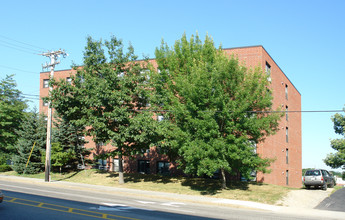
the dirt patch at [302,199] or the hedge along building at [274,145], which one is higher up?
the hedge along building at [274,145]

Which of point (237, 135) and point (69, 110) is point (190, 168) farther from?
point (69, 110)

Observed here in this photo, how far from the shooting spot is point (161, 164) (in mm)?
35688

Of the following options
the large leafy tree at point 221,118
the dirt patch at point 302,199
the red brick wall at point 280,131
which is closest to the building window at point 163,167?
the red brick wall at point 280,131

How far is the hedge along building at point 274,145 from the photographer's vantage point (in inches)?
1255

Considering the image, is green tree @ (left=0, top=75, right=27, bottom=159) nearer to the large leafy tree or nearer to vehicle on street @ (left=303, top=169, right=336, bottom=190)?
the large leafy tree

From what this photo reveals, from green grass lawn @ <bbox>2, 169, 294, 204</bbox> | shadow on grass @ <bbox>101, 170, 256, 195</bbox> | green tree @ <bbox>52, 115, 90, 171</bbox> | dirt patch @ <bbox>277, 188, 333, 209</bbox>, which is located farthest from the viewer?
green tree @ <bbox>52, 115, 90, 171</bbox>

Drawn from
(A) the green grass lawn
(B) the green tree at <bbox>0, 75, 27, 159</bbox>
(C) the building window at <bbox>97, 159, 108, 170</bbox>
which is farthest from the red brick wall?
(B) the green tree at <bbox>0, 75, 27, 159</bbox>

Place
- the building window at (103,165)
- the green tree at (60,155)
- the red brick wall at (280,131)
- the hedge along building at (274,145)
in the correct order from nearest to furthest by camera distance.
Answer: the red brick wall at (280,131)
the hedge along building at (274,145)
the green tree at (60,155)
the building window at (103,165)

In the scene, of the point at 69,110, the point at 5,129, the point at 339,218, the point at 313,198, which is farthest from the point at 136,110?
the point at 5,129

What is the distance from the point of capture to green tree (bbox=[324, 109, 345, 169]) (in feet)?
134

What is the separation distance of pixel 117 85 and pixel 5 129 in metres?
26.6

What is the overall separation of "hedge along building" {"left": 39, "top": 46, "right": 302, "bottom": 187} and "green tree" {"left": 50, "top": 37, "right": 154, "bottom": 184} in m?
2.40

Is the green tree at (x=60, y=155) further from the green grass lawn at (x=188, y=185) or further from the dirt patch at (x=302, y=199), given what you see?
the dirt patch at (x=302, y=199)

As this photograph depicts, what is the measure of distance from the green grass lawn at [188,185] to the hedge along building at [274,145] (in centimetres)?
295
